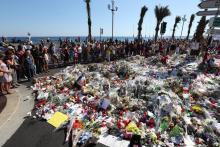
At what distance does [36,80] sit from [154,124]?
7.03 metres

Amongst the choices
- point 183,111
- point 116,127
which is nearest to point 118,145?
point 116,127

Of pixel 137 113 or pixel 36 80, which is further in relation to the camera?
pixel 36 80

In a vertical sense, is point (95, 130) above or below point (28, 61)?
below

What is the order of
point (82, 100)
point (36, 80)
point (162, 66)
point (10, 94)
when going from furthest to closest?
point (162, 66), point (36, 80), point (10, 94), point (82, 100)

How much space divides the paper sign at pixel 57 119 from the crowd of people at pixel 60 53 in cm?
329

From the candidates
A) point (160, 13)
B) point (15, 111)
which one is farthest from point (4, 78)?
point (160, 13)

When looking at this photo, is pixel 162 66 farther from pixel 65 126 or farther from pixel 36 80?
pixel 65 126

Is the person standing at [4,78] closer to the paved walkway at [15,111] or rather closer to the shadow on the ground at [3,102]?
the paved walkway at [15,111]

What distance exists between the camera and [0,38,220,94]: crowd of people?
32.6ft

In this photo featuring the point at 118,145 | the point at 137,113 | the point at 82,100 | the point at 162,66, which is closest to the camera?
the point at 118,145

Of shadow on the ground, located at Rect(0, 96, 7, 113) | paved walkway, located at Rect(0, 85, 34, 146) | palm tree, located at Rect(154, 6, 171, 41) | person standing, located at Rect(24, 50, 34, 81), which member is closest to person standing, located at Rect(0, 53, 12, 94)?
paved walkway, located at Rect(0, 85, 34, 146)

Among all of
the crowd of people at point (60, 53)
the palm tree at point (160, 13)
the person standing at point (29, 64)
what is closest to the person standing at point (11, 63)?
the crowd of people at point (60, 53)

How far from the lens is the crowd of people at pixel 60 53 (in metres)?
9.93

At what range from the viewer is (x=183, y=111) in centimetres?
719
